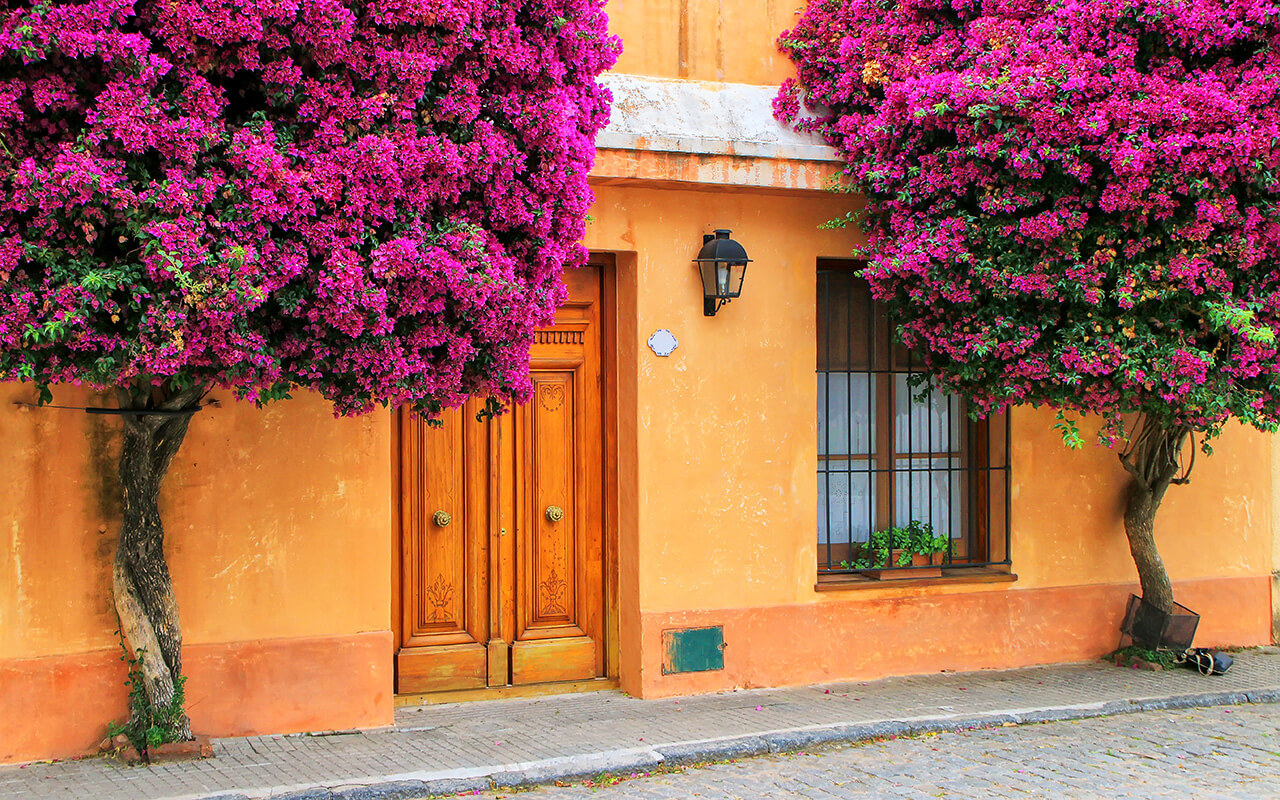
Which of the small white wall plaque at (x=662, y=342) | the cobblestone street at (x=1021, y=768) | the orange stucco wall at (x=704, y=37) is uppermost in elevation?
the orange stucco wall at (x=704, y=37)

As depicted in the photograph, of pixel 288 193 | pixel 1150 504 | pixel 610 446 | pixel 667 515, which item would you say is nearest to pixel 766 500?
pixel 667 515

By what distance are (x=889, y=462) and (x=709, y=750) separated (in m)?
2.71

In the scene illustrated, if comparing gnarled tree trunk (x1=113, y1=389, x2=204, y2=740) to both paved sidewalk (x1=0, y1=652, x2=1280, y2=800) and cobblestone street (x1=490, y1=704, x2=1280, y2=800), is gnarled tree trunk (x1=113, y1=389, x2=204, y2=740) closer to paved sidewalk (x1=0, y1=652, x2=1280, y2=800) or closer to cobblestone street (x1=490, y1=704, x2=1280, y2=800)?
paved sidewalk (x1=0, y1=652, x2=1280, y2=800)

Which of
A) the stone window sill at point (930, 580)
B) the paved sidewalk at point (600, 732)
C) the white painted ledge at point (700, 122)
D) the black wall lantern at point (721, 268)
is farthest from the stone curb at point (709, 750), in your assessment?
the white painted ledge at point (700, 122)

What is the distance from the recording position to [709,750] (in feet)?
18.5

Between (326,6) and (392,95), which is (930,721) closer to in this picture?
(392,95)

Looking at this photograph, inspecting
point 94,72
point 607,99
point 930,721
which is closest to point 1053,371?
point 930,721

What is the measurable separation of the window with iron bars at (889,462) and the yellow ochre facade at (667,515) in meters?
0.18

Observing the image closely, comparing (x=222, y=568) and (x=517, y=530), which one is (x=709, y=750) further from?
(x=222, y=568)

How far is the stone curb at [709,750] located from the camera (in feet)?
16.6

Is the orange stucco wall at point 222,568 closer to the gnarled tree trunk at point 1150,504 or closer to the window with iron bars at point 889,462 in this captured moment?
the window with iron bars at point 889,462

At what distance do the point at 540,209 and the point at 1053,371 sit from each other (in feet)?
10.2

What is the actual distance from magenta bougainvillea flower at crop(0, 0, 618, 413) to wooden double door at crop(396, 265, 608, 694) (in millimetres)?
1795

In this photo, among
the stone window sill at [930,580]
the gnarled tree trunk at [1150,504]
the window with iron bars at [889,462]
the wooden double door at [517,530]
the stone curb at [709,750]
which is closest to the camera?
the stone curb at [709,750]
